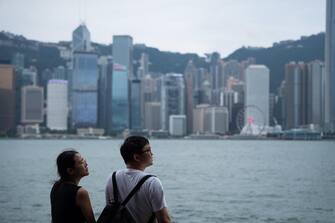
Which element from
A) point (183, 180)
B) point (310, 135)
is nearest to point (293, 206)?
point (183, 180)

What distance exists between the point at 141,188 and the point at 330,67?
178 meters

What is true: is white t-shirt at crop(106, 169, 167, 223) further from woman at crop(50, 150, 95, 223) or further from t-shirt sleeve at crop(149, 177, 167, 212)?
woman at crop(50, 150, 95, 223)

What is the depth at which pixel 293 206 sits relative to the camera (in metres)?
23.4

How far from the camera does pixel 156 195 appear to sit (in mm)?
3672

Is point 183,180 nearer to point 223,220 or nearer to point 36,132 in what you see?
point 223,220

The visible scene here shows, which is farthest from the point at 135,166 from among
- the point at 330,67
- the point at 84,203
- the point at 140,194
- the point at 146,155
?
the point at 330,67

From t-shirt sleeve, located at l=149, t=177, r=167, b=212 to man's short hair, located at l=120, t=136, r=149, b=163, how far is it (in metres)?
0.26

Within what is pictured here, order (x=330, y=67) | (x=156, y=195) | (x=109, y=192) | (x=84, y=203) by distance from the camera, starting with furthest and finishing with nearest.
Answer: (x=330, y=67), (x=109, y=192), (x=84, y=203), (x=156, y=195)

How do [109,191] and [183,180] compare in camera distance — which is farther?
[183,180]

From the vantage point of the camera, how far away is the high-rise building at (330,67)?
166875 millimetres

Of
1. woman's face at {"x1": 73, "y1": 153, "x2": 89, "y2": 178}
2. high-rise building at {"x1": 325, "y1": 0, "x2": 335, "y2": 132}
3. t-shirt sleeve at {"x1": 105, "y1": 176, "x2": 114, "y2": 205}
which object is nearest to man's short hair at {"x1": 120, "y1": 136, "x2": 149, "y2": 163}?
t-shirt sleeve at {"x1": 105, "y1": 176, "x2": 114, "y2": 205}

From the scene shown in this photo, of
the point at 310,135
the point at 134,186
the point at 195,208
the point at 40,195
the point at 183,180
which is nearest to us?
the point at 134,186

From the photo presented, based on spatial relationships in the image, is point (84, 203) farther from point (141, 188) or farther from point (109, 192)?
point (141, 188)

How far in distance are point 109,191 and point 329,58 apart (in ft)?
588
